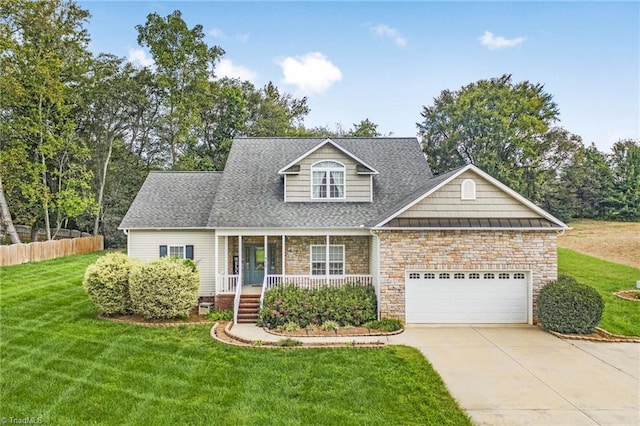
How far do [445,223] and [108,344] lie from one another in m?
10.7

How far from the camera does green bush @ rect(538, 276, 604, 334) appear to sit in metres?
11.7

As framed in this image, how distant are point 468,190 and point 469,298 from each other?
143 inches

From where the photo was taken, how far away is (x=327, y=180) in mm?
16047

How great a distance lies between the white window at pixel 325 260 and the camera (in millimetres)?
15344

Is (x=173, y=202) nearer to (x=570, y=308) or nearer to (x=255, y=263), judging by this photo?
(x=255, y=263)

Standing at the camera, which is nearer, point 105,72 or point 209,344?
point 209,344

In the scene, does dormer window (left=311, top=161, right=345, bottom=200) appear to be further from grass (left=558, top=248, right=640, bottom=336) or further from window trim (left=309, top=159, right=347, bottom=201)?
grass (left=558, top=248, right=640, bottom=336)

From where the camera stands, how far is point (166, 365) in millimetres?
9180

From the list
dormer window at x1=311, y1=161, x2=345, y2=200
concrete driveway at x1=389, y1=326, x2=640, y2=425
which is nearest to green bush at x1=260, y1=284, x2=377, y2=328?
concrete driveway at x1=389, y1=326, x2=640, y2=425

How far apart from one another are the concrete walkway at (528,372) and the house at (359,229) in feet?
4.35

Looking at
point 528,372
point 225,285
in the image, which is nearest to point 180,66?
point 225,285

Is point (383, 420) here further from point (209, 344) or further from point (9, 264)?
point (9, 264)

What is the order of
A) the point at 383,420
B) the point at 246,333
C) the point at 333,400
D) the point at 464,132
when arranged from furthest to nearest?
the point at 464,132 < the point at 246,333 < the point at 333,400 < the point at 383,420

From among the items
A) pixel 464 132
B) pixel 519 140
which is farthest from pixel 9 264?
pixel 519 140
